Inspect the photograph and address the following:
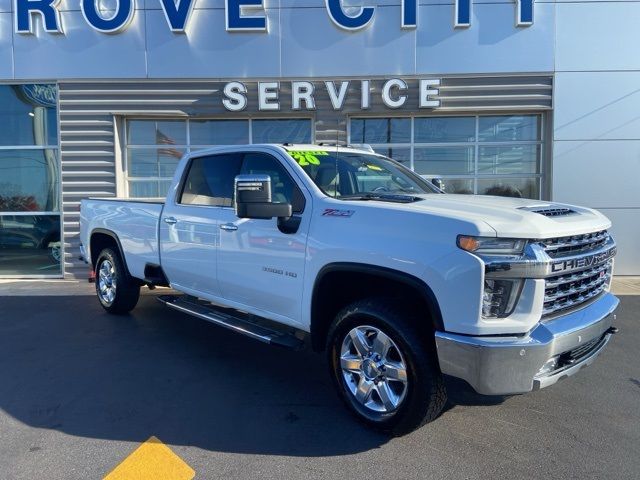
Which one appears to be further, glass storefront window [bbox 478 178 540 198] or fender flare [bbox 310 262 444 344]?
glass storefront window [bbox 478 178 540 198]

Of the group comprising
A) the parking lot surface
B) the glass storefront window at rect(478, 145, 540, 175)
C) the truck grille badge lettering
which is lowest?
the parking lot surface

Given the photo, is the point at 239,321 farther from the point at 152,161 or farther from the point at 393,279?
the point at 152,161

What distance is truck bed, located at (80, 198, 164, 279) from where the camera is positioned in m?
5.58

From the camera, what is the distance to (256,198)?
3588 mm

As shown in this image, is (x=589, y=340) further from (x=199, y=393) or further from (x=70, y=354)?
(x=70, y=354)

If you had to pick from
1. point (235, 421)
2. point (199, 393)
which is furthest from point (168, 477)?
point (199, 393)

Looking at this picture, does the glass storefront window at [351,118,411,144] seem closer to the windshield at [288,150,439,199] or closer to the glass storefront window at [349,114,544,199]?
the glass storefront window at [349,114,544,199]

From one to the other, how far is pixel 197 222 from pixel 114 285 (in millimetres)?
2309

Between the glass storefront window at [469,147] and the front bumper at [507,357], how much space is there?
23.7 feet

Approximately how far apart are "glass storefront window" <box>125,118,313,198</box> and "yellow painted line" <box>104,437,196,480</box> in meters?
7.41

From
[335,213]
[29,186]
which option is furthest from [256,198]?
[29,186]

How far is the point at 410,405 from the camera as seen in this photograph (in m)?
3.14

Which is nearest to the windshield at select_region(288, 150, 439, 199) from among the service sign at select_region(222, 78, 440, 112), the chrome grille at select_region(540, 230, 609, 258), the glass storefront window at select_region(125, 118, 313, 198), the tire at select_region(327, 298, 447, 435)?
the tire at select_region(327, 298, 447, 435)

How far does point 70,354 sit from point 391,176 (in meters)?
3.64
